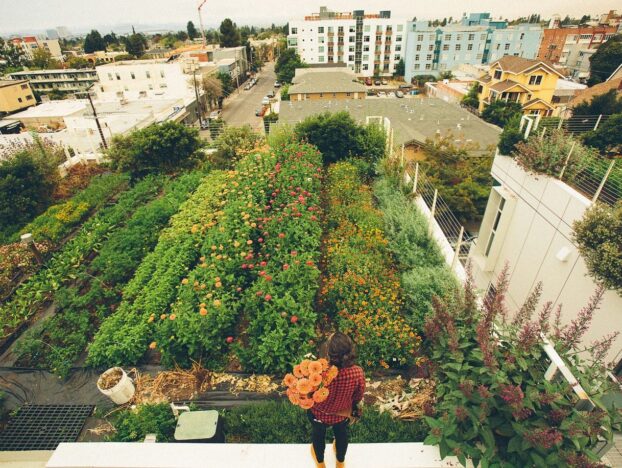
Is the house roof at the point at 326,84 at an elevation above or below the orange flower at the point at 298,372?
below

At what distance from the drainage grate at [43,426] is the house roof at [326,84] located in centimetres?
3156

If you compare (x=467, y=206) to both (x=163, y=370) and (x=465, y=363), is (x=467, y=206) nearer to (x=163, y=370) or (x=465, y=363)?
(x=465, y=363)

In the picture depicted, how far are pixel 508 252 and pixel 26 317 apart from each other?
10.4 metres

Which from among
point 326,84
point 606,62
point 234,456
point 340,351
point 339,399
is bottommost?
point 326,84

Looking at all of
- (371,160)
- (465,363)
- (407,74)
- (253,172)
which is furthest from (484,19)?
(465,363)

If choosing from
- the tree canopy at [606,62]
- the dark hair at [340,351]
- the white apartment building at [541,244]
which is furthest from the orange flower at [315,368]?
the tree canopy at [606,62]

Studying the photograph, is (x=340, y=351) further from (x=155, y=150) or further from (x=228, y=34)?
(x=228, y=34)

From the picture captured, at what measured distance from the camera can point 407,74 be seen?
172ft

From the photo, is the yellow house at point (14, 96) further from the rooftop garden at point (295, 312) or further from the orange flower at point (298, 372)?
the orange flower at point (298, 372)

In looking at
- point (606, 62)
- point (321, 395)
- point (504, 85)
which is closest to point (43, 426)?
point (321, 395)

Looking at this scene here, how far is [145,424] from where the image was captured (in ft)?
12.6

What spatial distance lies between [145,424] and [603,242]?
671cm

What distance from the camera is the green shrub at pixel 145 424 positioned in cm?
379

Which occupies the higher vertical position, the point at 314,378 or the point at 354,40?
the point at 354,40
